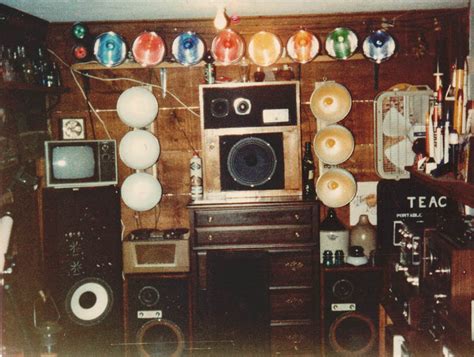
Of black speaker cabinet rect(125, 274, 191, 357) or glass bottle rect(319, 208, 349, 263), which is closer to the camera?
black speaker cabinet rect(125, 274, 191, 357)

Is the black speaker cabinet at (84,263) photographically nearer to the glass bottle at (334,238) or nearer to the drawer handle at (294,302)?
the drawer handle at (294,302)

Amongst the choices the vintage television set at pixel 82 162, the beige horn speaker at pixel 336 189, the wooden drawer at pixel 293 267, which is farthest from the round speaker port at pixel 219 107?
the wooden drawer at pixel 293 267

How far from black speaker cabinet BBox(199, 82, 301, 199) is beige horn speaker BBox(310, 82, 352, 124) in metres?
0.26

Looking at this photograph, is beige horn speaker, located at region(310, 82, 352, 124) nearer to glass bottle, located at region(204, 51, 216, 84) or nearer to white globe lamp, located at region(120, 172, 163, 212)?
glass bottle, located at region(204, 51, 216, 84)

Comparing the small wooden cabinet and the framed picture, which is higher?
the framed picture

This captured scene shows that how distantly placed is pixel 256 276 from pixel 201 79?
5.72 feet

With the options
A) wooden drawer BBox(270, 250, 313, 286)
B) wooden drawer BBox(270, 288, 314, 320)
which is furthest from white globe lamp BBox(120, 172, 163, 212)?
wooden drawer BBox(270, 288, 314, 320)

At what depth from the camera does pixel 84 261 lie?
4066 millimetres

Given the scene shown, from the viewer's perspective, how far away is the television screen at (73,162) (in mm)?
4168

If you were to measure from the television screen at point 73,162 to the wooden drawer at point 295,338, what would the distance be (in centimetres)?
196

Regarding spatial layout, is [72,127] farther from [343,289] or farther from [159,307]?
[343,289]

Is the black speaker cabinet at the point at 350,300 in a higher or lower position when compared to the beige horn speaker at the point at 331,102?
lower

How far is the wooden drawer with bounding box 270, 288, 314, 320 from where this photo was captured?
4094 millimetres

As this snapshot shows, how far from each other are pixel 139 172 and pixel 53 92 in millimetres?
945
